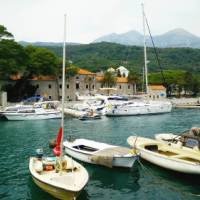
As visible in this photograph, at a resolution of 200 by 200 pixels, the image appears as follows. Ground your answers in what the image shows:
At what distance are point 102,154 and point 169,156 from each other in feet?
14.9

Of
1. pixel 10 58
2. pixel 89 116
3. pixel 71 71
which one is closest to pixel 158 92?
pixel 71 71

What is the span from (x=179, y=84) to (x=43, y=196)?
305 ft

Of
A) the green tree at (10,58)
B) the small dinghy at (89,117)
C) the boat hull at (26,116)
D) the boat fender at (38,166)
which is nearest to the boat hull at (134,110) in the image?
the small dinghy at (89,117)

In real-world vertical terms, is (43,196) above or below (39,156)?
below

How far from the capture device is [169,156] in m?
20.6

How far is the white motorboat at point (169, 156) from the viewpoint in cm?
1895

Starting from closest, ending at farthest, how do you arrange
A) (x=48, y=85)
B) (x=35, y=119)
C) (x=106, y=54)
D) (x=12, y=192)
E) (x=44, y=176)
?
1. (x=44, y=176)
2. (x=12, y=192)
3. (x=35, y=119)
4. (x=48, y=85)
5. (x=106, y=54)

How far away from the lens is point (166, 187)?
17969mm

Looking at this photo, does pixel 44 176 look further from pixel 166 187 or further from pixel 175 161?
pixel 175 161

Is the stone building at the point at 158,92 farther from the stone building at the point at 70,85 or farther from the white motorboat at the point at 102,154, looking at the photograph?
the white motorboat at the point at 102,154

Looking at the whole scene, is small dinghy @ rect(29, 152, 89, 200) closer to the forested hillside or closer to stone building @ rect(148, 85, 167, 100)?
stone building @ rect(148, 85, 167, 100)

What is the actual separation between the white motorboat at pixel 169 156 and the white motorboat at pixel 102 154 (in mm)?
1601

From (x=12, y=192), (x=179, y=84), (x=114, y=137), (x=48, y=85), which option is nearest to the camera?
(x=12, y=192)

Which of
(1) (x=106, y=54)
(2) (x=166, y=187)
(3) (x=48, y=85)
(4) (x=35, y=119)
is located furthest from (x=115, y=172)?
(1) (x=106, y=54)
